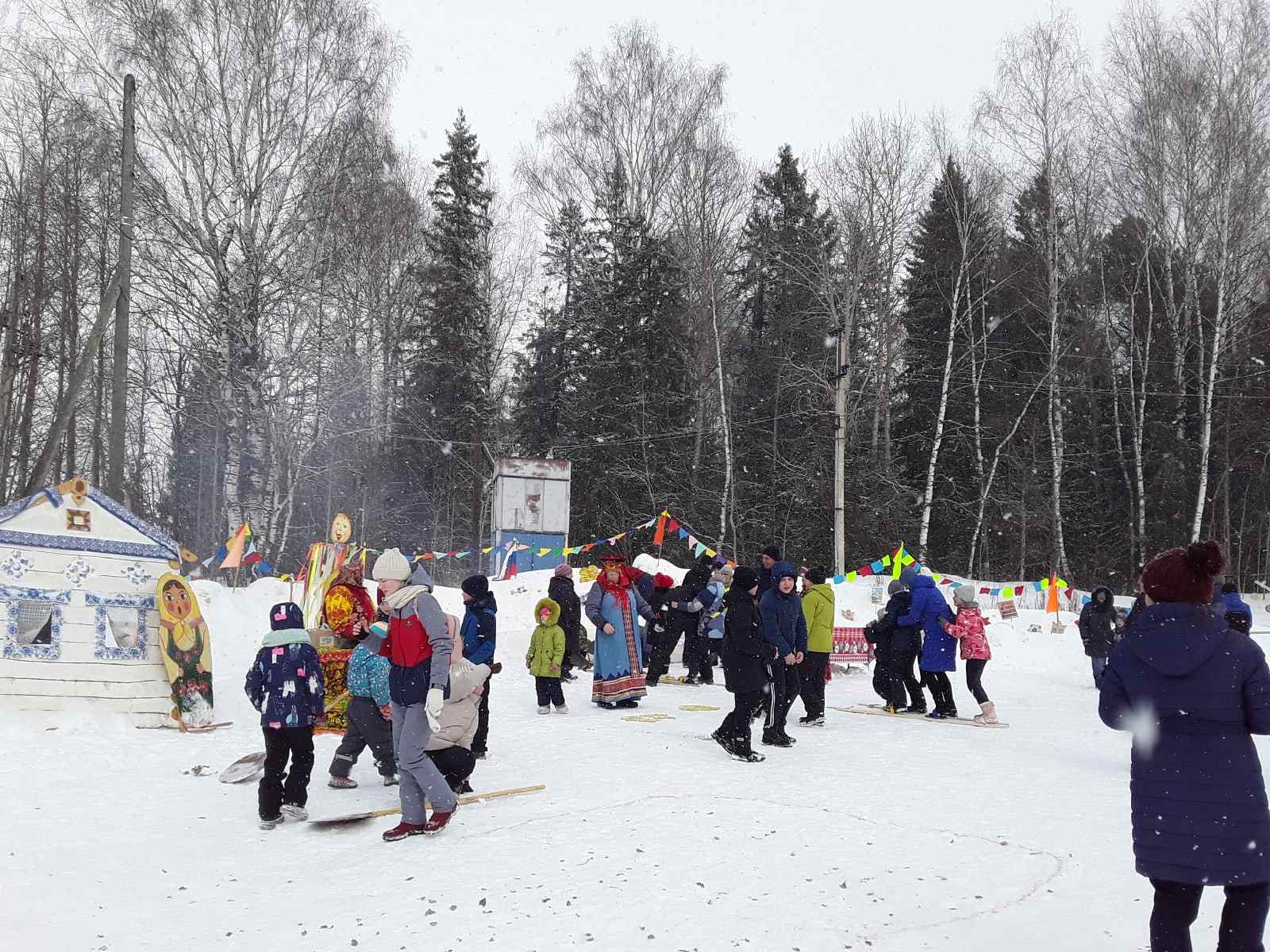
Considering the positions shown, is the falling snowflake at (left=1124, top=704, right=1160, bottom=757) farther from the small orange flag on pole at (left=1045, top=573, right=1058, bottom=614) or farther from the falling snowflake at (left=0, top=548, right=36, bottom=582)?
the small orange flag on pole at (left=1045, top=573, right=1058, bottom=614)

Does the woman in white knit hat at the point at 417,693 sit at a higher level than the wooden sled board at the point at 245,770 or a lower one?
higher

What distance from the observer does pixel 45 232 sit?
749 inches

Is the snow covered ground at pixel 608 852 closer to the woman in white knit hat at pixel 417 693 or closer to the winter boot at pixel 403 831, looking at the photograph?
the winter boot at pixel 403 831

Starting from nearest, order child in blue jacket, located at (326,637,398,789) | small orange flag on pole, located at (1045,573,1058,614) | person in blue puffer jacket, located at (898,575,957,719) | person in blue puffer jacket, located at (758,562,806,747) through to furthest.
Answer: child in blue jacket, located at (326,637,398,789), person in blue puffer jacket, located at (758,562,806,747), person in blue puffer jacket, located at (898,575,957,719), small orange flag on pole, located at (1045,573,1058,614)

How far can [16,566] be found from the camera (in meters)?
9.76

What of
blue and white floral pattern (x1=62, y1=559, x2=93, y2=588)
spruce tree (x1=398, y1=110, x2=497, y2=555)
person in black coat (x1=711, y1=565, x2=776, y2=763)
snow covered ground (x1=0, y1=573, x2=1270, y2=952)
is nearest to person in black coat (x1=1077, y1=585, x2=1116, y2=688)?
snow covered ground (x1=0, y1=573, x2=1270, y2=952)

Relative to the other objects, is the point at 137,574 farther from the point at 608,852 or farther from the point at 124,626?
the point at 608,852

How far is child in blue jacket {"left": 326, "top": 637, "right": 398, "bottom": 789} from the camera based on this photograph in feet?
22.9

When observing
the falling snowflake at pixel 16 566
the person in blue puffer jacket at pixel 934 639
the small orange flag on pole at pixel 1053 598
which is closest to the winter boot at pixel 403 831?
the falling snowflake at pixel 16 566

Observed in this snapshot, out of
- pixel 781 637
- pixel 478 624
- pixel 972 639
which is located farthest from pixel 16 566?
pixel 972 639

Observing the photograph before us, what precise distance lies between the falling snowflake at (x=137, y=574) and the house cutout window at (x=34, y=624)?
76cm

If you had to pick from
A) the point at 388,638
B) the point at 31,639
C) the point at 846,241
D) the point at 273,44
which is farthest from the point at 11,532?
the point at 846,241

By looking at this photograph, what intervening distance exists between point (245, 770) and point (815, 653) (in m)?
5.45

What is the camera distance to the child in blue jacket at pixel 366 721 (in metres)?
6.99
